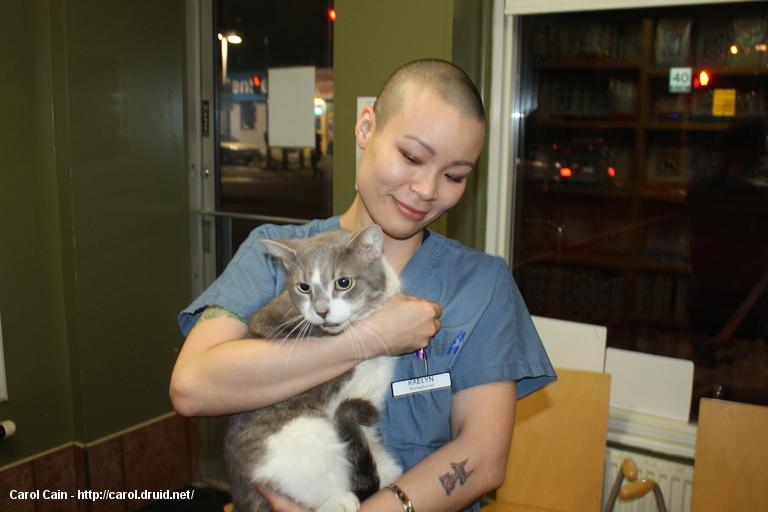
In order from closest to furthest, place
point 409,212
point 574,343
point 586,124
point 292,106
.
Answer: point 409,212
point 574,343
point 586,124
point 292,106

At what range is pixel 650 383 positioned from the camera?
2568mm

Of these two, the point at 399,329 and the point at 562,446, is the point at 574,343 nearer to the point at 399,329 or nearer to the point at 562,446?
the point at 562,446

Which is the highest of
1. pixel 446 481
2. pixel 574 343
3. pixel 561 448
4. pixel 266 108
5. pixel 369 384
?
pixel 266 108

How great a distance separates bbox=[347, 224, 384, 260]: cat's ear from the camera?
127 centimetres

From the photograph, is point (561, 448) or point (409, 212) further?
point (561, 448)

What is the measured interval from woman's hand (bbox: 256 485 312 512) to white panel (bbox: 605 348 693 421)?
1756mm

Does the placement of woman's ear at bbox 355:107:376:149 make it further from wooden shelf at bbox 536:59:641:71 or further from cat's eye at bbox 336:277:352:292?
wooden shelf at bbox 536:59:641:71

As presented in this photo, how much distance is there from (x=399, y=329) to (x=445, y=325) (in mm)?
182

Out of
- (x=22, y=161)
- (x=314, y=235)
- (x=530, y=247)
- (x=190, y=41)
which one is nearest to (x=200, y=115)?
(x=190, y=41)

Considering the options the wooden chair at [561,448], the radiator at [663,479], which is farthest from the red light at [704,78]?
the radiator at [663,479]

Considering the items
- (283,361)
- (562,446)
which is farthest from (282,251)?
(562,446)

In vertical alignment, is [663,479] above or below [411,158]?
below

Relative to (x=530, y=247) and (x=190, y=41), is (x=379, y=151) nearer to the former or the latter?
(x=530, y=247)

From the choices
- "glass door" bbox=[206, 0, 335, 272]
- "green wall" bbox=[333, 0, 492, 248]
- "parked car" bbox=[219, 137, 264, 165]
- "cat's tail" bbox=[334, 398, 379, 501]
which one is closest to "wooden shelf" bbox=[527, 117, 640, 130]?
"green wall" bbox=[333, 0, 492, 248]
